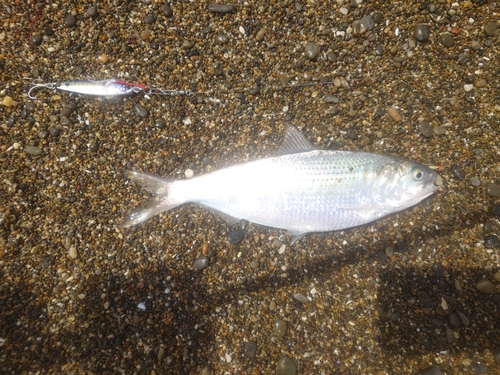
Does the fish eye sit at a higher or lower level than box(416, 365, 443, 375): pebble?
higher

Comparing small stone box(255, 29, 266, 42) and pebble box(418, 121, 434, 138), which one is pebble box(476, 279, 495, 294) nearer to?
pebble box(418, 121, 434, 138)

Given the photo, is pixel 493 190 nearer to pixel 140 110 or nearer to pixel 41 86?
pixel 140 110

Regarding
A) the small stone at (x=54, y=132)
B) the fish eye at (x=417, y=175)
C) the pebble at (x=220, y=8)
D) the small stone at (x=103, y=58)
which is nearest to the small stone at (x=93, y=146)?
the small stone at (x=54, y=132)

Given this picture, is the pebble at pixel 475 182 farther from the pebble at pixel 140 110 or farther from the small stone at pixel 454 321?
the pebble at pixel 140 110

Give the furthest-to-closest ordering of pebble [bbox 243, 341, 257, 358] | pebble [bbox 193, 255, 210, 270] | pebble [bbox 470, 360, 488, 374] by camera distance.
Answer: pebble [bbox 193, 255, 210, 270]
pebble [bbox 243, 341, 257, 358]
pebble [bbox 470, 360, 488, 374]

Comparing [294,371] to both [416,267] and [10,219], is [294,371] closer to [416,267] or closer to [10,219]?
[416,267]

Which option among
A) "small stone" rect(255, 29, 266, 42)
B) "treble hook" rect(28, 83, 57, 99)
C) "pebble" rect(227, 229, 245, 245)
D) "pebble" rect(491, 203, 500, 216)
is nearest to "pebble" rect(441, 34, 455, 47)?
"pebble" rect(491, 203, 500, 216)
